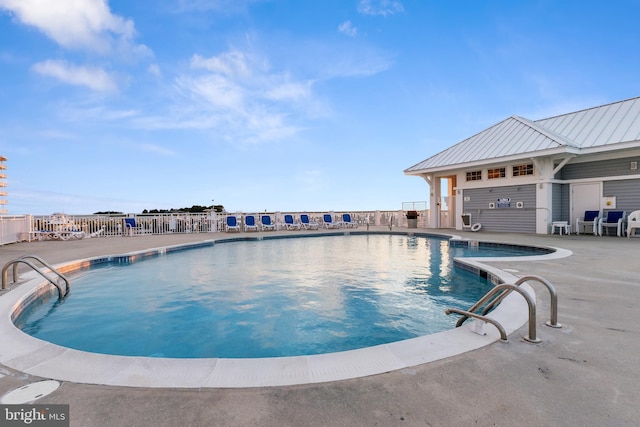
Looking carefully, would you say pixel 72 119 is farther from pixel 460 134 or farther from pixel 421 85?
pixel 460 134

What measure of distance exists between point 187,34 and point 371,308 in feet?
37.8

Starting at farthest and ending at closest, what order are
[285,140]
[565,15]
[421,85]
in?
[285,140] < [421,85] < [565,15]

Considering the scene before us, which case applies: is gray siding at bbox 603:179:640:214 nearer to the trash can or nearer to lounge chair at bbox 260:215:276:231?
the trash can

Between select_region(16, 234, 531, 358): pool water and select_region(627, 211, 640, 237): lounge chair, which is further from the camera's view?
select_region(627, 211, 640, 237): lounge chair

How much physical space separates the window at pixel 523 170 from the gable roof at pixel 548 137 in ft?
2.88

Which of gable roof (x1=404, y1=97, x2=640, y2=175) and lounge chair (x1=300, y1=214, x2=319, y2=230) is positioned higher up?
gable roof (x1=404, y1=97, x2=640, y2=175)

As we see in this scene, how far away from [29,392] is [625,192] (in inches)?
586

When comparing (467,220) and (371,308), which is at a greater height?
(467,220)

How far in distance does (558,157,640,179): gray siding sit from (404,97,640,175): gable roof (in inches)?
32.2

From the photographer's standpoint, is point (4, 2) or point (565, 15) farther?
point (565, 15)

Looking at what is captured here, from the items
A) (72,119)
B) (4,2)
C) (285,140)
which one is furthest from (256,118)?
(4,2)

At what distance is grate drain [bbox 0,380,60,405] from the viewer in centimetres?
168

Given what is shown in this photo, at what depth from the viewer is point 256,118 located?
1478 centimetres

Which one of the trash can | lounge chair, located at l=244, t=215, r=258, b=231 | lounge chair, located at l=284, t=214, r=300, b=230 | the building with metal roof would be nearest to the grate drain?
→ the building with metal roof
